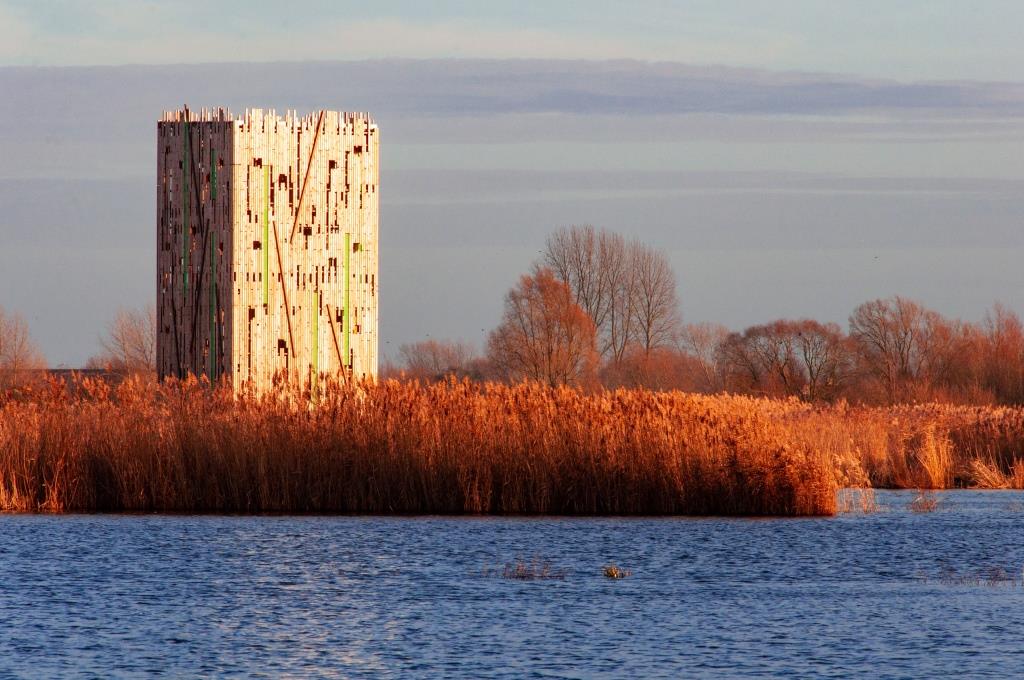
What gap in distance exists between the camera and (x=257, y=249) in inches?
1554

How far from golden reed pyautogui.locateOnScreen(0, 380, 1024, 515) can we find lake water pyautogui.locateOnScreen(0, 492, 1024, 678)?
88cm

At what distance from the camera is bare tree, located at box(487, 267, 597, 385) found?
211 feet

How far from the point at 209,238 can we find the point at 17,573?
1969 centimetres

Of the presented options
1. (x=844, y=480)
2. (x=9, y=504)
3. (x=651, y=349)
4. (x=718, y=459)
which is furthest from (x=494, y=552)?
(x=651, y=349)

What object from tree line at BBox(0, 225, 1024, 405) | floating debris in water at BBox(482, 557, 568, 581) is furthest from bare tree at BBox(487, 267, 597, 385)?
floating debris in water at BBox(482, 557, 568, 581)

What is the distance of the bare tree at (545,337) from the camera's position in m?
64.2

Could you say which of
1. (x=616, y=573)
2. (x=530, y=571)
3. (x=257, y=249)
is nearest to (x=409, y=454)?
(x=530, y=571)

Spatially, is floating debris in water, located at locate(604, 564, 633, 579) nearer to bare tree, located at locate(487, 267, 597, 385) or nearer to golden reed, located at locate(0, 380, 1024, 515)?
golden reed, located at locate(0, 380, 1024, 515)

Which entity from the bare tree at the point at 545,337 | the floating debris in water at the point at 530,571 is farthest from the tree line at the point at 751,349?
the floating debris in water at the point at 530,571

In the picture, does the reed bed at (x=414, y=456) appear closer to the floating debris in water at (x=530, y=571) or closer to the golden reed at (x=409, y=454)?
the golden reed at (x=409, y=454)

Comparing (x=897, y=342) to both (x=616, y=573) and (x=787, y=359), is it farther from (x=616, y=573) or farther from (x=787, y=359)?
(x=616, y=573)

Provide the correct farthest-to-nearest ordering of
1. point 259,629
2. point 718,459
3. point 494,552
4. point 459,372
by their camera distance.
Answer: point 459,372, point 718,459, point 494,552, point 259,629

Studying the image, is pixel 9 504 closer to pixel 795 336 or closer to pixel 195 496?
pixel 195 496

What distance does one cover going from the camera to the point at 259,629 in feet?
54.9
